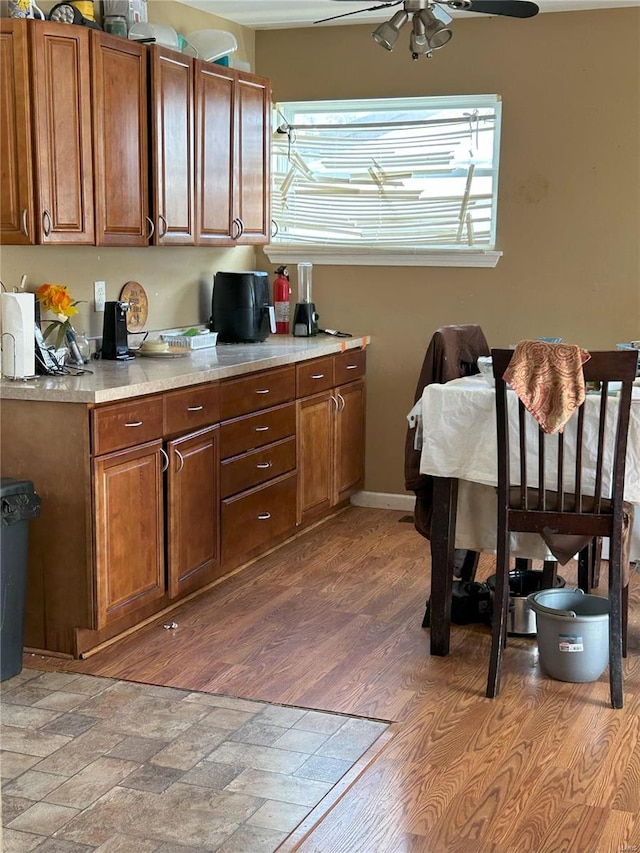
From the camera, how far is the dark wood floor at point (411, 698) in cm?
247

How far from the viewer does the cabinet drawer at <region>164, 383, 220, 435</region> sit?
3725 mm

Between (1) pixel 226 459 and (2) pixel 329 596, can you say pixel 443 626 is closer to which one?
(2) pixel 329 596

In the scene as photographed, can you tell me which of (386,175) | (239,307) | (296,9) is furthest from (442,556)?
(296,9)

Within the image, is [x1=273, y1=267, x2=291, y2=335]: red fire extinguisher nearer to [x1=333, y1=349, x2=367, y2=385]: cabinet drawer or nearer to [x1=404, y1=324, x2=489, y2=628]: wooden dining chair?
[x1=333, y1=349, x2=367, y2=385]: cabinet drawer

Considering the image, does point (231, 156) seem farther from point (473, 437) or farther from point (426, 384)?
point (473, 437)

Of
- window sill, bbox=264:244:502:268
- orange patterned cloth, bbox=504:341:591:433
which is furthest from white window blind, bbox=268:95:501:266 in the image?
orange patterned cloth, bbox=504:341:591:433

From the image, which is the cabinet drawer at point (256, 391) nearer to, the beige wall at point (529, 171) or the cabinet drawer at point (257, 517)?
the cabinet drawer at point (257, 517)

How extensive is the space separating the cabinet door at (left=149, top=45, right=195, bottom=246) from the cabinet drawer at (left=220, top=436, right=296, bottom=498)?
3.18ft

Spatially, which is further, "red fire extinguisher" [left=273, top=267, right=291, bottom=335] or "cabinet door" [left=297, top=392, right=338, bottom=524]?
"red fire extinguisher" [left=273, top=267, right=291, bottom=335]

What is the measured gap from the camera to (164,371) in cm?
385

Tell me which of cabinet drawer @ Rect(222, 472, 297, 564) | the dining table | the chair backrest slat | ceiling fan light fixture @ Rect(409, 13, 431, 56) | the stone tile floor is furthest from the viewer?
cabinet drawer @ Rect(222, 472, 297, 564)

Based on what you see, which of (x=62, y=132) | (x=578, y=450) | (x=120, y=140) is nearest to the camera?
(x=578, y=450)

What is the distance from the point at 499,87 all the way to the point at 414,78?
1.49ft

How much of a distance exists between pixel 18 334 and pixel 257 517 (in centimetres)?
145
